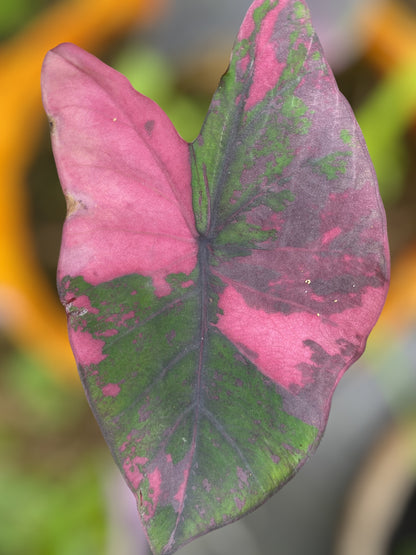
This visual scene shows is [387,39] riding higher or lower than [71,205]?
higher

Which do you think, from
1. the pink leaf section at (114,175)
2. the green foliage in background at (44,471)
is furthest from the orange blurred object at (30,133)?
the pink leaf section at (114,175)

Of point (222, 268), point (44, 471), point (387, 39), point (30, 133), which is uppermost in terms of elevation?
point (387, 39)

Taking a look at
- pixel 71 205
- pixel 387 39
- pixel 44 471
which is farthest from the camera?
pixel 44 471

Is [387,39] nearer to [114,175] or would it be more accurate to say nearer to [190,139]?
Answer: [190,139]

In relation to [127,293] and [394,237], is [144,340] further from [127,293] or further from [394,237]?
[394,237]

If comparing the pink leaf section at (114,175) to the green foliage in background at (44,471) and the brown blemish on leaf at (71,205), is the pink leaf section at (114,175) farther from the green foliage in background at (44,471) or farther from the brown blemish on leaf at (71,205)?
the green foliage in background at (44,471)

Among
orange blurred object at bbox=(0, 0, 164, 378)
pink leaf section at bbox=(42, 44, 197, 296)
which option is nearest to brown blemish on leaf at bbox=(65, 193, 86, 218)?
pink leaf section at bbox=(42, 44, 197, 296)

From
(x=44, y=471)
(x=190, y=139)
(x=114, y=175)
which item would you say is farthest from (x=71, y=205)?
(x=44, y=471)

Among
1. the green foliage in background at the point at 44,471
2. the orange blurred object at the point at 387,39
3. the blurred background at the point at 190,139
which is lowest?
the green foliage in background at the point at 44,471
